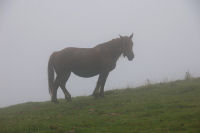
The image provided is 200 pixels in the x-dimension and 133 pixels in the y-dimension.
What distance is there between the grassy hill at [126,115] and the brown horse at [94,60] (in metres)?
1.26

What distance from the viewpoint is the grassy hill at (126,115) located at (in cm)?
1006

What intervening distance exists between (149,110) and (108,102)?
9.55 ft

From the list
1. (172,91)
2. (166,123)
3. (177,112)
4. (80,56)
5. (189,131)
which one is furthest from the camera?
(80,56)

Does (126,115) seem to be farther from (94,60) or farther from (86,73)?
(86,73)

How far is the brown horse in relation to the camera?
16562mm

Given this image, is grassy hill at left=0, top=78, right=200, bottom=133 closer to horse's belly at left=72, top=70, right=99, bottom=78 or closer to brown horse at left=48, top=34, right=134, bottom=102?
brown horse at left=48, top=34, right=134, bottom=102

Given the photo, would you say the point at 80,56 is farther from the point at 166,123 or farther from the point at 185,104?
the point at 166,123

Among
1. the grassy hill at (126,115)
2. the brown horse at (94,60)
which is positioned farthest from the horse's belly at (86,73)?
the grassy hill at (126,115)

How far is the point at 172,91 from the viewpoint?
613 inches

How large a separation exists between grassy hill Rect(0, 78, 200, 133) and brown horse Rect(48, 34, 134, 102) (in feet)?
4.12

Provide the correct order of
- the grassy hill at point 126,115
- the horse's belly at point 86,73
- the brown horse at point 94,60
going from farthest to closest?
the horse's belly at point 86,73 < the brown horse at point 94,60 < the grassy hill at point 126,115

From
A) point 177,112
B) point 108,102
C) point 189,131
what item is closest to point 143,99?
point 108,102

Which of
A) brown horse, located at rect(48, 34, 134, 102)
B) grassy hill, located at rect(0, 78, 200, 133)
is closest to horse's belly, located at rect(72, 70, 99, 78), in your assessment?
brown horse, located at rect(48, 34, 134, 102)

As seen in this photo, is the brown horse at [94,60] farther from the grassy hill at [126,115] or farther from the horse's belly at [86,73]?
the grassy hill at [126,115]
